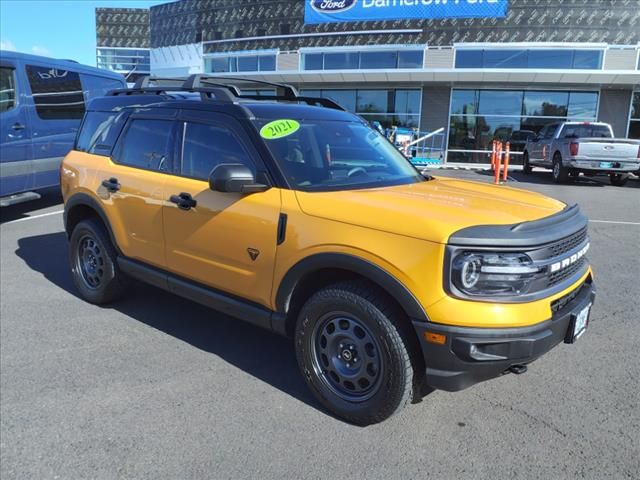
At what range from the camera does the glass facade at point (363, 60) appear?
23.7 m

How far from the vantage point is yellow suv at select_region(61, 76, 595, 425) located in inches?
97.7

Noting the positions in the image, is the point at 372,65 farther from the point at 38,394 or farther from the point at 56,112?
the point at 38,394

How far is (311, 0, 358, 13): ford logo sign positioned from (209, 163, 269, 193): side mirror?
96.2 ft

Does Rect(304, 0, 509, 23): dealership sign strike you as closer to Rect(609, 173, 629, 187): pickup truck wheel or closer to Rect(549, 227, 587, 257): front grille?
Rect(609, 173, 629, 187): pickup truck wheel

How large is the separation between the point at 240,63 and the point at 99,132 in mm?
25281

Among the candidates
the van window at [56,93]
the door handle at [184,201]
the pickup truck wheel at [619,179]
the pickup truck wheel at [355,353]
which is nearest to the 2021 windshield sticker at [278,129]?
the door handle at [184,201]

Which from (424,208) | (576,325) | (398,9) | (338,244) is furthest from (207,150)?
(398,9)

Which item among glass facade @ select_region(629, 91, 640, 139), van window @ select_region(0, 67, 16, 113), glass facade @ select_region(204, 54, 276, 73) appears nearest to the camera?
van window @ select_region(0, 67, 16, 113)

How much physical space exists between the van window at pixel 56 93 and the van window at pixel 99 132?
4.02m

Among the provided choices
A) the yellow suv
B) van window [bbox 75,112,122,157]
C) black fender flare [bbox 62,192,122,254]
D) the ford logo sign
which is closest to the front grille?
the yellow suv

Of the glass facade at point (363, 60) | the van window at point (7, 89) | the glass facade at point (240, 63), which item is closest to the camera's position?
the van window at point (7, 89)

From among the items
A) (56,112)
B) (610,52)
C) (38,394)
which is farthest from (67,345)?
(610,52)

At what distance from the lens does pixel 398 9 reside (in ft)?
93.4

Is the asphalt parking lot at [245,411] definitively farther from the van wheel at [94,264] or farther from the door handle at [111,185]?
the door handle at [111,185]
